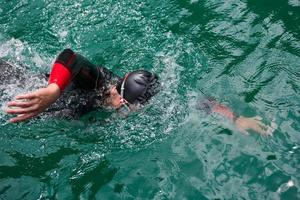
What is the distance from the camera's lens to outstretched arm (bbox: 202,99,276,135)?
4.86 metres

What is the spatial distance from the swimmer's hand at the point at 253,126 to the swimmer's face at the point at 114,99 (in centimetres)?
162

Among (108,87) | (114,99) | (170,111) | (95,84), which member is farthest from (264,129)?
(95,84)

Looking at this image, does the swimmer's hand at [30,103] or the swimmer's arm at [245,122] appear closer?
the swimmer's hand at [30,103]

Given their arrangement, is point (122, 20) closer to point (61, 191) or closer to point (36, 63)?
point (36, 63)

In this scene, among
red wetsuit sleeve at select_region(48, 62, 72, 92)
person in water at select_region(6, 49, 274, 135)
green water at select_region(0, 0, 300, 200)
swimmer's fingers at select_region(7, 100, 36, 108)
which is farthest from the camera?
green water at select_region(0, 0, 300, 200)

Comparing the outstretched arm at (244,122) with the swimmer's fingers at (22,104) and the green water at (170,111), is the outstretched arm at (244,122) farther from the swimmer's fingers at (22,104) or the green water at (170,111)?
the swimmer's fingers at (22,104)

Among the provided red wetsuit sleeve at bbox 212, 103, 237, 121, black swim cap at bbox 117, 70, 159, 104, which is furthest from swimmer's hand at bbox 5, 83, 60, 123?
red wetsuit sleeve at bbox 212, 103, 237, 121

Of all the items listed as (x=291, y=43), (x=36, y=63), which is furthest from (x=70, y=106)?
(x=291, y=43)

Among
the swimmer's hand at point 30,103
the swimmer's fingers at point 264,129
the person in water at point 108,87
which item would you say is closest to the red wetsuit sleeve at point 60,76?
the person in water at point 108,87

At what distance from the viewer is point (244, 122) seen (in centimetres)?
488

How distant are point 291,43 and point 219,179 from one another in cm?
299

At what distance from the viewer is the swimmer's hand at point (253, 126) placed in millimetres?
4855

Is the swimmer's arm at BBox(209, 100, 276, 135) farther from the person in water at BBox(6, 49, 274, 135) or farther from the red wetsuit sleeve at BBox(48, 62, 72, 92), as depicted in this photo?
the red wetsuit sleeve at BBox(48, 62, 72, 92)

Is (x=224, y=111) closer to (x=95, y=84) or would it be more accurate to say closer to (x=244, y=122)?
(x=244, y=122)
